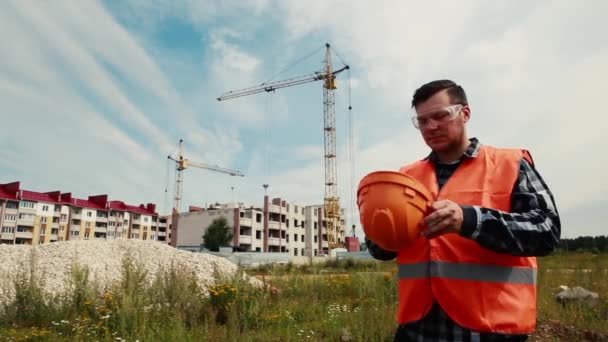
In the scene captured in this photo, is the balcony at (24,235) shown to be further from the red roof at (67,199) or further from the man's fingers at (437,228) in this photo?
the man's fingers at (437,228)

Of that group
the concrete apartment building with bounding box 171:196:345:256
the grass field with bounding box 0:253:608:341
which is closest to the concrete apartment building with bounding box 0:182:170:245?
the concrete apartment building with bounding box 171:196:345:256

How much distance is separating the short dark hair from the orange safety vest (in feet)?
0.80

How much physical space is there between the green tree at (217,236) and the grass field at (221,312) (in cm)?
4884

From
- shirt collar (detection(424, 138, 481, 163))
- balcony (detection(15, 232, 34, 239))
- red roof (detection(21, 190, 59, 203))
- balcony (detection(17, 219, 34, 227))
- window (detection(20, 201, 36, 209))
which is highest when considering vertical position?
red roof (detection(21, 190, 59, 203))

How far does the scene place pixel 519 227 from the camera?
4.42 feet

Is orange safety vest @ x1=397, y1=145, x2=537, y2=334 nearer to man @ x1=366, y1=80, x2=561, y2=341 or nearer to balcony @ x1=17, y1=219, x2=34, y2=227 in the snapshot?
man @ x1=366, y1=80, x2=561, y2=341

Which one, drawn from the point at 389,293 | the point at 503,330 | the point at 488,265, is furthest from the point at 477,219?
the point at 389,293

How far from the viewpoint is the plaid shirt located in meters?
1.33

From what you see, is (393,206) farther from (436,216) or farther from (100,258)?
(100,258)

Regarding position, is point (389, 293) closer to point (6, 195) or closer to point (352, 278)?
point (352, 278)

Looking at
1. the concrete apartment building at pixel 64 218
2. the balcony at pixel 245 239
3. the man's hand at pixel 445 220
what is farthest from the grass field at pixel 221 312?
the concrete apartment building at pixel 64 218

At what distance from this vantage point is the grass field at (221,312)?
15.0ft

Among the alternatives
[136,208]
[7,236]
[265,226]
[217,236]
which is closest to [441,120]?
[217,236]

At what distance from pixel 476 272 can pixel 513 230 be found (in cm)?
22
